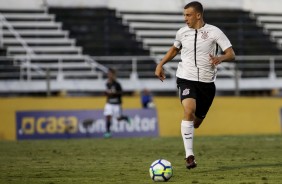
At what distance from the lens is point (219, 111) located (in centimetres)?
2897

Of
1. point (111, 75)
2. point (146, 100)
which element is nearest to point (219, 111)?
point (146, 100)

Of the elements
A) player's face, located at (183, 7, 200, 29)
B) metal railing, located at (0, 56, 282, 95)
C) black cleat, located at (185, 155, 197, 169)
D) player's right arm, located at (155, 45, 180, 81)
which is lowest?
metal railing, located at (0, 56, 282, 95)

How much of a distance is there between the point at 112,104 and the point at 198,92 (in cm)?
1439

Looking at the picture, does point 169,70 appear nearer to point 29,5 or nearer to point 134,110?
point 134,110

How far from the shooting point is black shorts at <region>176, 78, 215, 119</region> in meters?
12.6

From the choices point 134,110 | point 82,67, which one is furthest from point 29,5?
point 134,110

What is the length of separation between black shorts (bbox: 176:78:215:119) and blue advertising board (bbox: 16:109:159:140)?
14391mm

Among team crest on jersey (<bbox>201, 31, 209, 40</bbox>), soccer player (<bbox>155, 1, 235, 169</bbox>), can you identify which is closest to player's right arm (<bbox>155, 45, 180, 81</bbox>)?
soccer player (<bbox>155, 1, 235, 169</bbox>)

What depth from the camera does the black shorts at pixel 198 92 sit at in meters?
12.6

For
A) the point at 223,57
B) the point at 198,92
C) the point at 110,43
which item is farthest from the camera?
the point at 110,43

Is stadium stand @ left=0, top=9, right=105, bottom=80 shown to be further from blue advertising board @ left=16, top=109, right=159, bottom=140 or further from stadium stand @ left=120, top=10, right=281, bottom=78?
blue advertising board @ left=16, top=109, right=159, bottom=140

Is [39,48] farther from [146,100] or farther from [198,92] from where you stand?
[198,92]

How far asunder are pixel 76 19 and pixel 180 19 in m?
4.89

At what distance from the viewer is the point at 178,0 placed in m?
39.8
